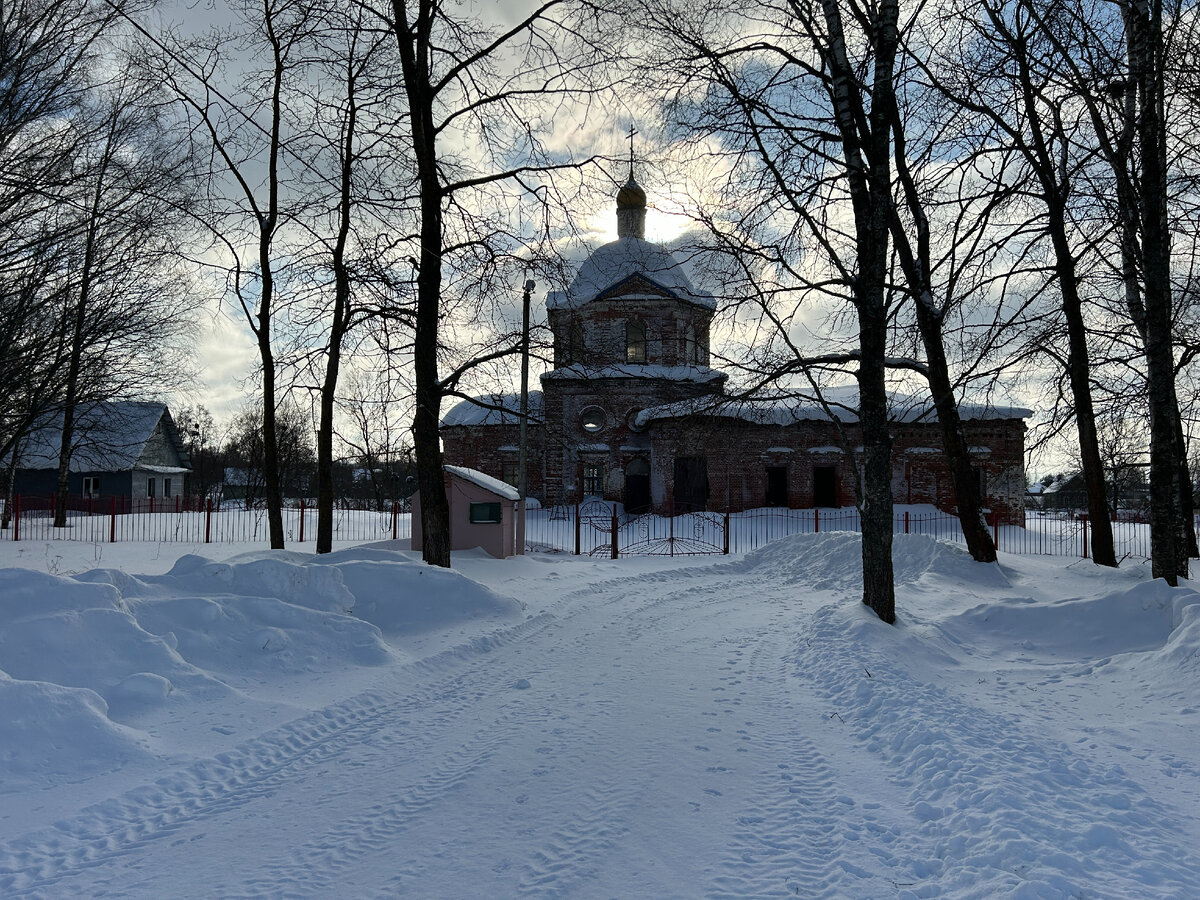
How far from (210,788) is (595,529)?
20.3 metres

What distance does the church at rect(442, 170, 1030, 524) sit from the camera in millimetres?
30984

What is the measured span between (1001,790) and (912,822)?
576 millimetres

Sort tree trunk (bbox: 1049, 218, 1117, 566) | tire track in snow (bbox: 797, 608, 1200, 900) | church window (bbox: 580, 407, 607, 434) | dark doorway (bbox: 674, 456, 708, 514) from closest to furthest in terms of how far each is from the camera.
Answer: tire track in snow (bbox: 797, 608, 1200, 900) → tree trunk (bbox: 1049, 218, 1117, 566) → dark doorway (bbox: 674, 456, 708, 514) → church window (bbox: 580, 407, 607, 434)

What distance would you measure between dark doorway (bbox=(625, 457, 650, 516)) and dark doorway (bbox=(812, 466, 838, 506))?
741cm

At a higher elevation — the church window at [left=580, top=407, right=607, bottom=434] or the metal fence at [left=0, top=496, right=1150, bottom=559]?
the church window at [left=580, top=407, right=607, bottom=434]

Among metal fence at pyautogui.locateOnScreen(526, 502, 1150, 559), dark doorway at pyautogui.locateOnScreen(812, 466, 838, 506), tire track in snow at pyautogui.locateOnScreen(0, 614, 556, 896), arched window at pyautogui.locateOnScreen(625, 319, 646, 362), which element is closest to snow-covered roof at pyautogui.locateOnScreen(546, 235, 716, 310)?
arched window at pyautogui.locateOnScreen(625, 319, 646, 362)

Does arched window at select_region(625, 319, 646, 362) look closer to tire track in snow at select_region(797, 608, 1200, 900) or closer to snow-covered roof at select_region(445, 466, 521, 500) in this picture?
snow-covered roof at select_region(445, 466, 521, 500)

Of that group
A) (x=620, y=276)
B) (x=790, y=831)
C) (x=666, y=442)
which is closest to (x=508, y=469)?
(x=666, y=442)

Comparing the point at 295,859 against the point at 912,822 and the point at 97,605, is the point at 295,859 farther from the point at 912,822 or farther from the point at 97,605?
the point at 97,605

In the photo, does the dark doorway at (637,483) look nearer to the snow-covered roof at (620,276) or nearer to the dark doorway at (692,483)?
the dark doorway at (692,483)

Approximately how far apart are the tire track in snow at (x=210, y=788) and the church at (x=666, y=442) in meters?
22.2

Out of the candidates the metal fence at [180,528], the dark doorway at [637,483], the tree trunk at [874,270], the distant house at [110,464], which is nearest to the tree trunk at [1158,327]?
the tree trunk at [874,270]

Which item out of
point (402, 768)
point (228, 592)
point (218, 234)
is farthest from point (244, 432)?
point (402, 768)

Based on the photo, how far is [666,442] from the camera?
31.4m
